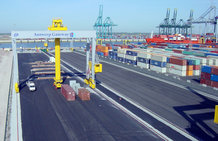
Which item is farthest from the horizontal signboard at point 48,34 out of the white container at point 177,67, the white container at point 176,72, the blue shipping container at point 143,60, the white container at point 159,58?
the blue shipping container at point 143,60

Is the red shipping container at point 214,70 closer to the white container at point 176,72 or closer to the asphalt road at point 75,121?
the white container at point 176,72

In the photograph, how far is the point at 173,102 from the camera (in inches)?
1133

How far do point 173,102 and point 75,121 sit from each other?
14.3 metres

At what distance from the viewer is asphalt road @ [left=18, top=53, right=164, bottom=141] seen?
18.7 m

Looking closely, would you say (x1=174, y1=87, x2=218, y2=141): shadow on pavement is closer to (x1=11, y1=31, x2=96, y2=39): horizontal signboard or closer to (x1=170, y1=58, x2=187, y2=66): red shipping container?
(x1=170, y1=58, x2=187, y2=66): red shipping container

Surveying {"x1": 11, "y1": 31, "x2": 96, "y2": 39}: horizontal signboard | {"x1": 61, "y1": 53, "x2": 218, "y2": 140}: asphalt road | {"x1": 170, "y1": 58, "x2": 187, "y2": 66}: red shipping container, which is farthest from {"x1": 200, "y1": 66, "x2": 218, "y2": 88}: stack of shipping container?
{"x1": 11, "y1": 31, "x2": 96, "y2": 39}: horizontal signboard

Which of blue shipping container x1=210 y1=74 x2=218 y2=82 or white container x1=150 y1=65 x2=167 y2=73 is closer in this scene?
blue shipping container x1=210 y1=74 x2=218 y2=82

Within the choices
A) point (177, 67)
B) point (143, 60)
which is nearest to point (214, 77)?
point (177, 67)

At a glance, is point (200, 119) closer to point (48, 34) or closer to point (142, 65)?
point (48, 34)

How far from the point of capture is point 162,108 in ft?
86.8

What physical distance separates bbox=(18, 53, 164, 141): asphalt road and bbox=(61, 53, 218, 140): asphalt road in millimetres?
4574

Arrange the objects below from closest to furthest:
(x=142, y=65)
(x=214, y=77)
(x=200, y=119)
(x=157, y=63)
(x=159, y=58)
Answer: (x=200, y=119), (x=214, y=77), (x=159, y=58), (x=157, y=63), (x=142, y=65)

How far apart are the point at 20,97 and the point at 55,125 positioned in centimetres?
1159

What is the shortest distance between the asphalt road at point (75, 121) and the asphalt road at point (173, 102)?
4574 millimetres
